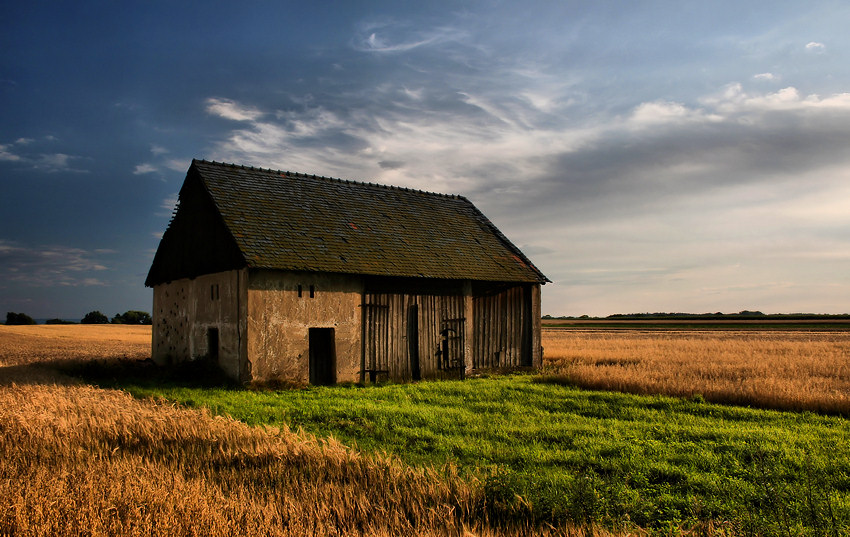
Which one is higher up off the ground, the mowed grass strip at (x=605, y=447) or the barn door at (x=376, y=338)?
the barn door at (x=376, y=338)

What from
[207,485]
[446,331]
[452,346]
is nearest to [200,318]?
[446,331]

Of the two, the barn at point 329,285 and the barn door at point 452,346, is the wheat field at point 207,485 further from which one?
the barn door at point 452,346

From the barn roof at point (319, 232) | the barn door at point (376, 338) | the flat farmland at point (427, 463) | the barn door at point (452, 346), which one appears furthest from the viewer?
the barn door at point (452, 346)

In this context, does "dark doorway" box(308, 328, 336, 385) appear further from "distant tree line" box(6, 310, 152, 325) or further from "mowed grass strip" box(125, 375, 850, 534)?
"distant tree line" box(6, 310, 152, 325)

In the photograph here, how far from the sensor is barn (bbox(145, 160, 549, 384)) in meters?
17.3

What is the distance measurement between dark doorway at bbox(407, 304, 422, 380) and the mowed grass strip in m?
3.57

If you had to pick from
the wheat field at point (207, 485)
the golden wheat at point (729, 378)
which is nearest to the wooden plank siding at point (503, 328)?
the golden wheat at point (729, 378)

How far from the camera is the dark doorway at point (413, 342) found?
19.5 meters

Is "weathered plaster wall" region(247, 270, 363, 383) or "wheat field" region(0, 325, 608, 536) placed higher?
"weathered plaster wall" region(247, 270, 363, 383)

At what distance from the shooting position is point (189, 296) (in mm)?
20594

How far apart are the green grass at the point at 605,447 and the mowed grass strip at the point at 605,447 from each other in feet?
0.08

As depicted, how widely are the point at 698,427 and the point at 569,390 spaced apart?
510cm

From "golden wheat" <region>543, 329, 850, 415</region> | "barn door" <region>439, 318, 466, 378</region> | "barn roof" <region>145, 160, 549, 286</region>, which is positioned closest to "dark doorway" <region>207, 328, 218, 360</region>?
"barn roof" <region>145, 160, 549, 286</region>

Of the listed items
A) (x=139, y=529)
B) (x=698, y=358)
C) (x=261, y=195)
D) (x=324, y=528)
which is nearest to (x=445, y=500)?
(x=324, y=528)
